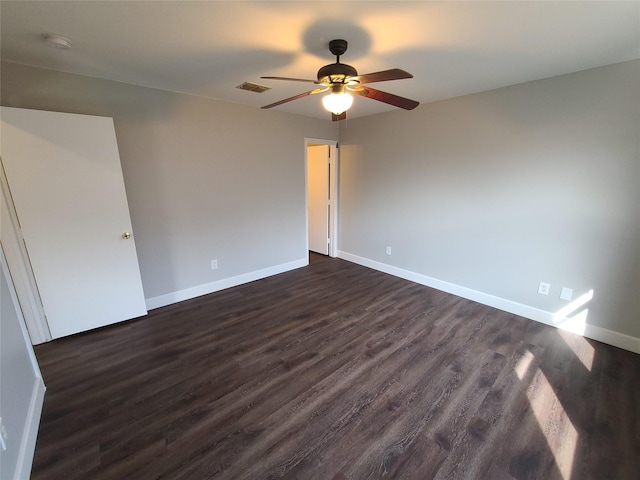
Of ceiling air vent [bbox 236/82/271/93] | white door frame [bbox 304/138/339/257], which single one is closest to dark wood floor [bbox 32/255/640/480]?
white door frame [bbox 304/138/339/257]

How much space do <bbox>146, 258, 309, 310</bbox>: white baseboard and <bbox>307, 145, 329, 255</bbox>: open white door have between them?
76cm

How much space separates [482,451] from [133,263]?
10.7 ft

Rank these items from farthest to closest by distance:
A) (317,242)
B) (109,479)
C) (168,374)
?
1. (317,242)
2. (168,374)
3. (109,479)

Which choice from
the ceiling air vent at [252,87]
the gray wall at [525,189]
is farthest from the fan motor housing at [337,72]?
the gray wall at [525,189]

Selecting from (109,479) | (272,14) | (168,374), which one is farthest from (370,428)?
(272,14)

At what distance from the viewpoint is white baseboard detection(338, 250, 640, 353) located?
96.5 inches

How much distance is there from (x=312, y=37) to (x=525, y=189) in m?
2.52

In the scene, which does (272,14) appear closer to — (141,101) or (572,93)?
(141,101)

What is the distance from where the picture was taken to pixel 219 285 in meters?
3.69

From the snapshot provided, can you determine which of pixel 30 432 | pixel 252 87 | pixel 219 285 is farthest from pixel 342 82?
→ pixel 219 285

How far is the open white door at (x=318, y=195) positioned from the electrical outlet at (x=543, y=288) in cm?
318

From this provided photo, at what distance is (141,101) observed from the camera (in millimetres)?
2775

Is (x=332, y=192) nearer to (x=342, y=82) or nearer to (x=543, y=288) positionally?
(x=342, y=82)

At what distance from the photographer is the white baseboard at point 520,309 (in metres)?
2.45
